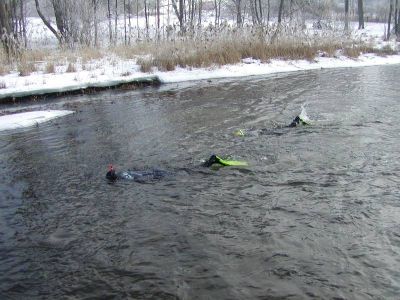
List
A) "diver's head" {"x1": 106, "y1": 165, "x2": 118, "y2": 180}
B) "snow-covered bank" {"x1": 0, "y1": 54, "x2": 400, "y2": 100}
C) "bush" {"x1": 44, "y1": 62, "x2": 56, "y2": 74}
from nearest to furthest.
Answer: "diver's head" {"x1": 106, "y1": 165, "x2": 118, "y2": 180}
"snow-covered bank" {"x1": 0, "y1": 54, "x2": 400, "y2": 100}
"bush" {"x1": 44, "y1": 62, "x2": 56, "y2": 74}

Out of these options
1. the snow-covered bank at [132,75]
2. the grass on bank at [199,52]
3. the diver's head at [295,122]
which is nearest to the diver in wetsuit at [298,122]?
the diver's head at [295,122]

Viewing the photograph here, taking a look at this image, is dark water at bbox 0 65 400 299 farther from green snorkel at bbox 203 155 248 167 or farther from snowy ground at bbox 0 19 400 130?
snowy ground at bbox 0 19 400 130

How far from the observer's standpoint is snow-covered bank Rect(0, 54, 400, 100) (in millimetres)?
12312

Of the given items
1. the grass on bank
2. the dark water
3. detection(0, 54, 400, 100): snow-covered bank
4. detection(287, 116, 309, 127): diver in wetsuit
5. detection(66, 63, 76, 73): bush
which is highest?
the grass on bank

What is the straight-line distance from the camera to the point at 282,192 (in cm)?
477

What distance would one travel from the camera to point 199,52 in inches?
620

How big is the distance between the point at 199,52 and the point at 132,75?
2.93 meters

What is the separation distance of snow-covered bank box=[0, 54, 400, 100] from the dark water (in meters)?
4.32

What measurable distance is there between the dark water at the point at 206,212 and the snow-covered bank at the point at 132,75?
4324 millimetres

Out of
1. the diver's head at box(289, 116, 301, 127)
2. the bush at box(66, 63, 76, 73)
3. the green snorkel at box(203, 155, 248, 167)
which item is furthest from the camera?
the bush at box(66, 63, 76, 73)

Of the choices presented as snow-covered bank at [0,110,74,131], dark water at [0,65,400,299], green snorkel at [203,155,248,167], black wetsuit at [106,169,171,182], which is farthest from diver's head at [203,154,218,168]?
snow-covered bank at [0,110,74,131]

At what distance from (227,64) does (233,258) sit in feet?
43.1

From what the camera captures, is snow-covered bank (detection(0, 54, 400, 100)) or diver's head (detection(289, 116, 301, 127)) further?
snow-covered bank (detection(0, 54, 400, 100))

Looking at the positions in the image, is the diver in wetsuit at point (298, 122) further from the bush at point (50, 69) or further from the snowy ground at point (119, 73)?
the bush at point (50, 69)
